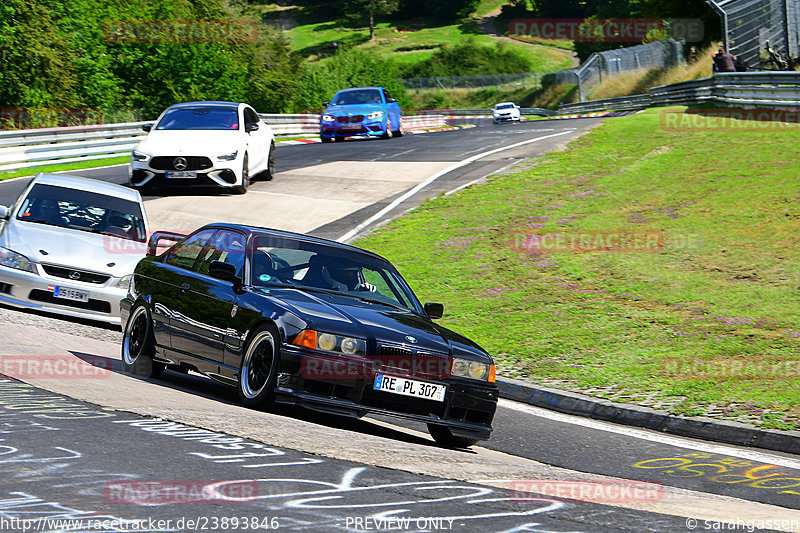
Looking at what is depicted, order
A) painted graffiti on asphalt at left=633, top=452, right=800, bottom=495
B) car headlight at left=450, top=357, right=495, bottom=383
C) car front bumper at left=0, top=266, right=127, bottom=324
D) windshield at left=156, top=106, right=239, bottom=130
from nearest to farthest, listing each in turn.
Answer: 1. painted graffiti on asphalt at left=633, top=452, right=800, bottom=495
2. car headlight at left=450, top=357, right=495, bottom=383
3. car front bumper at left=0, top=266, right=127, bottom=324
4. windshield at left=156, top=106, right=239, bottom=130

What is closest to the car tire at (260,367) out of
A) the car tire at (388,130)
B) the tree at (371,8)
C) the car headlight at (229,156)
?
the car headlight at (229,156)

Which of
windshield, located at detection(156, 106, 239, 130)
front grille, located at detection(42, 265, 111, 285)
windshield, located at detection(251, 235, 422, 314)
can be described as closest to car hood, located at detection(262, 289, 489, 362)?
windshield, located at detection(251, 235, 422, 314)

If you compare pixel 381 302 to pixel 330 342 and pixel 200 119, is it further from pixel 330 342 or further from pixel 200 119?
pixel 200 119

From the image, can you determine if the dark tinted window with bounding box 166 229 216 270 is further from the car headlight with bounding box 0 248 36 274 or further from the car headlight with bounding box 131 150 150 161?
the car headlight with bounding box 131 150 150 161

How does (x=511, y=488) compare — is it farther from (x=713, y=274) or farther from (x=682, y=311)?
(x=713, y=274)

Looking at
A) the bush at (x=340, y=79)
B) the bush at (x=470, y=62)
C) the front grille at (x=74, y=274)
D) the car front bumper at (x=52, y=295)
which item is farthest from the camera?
the bush at (x=470, y=62)

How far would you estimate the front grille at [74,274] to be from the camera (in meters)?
11.6

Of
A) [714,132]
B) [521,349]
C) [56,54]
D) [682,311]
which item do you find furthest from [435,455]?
[56,54]

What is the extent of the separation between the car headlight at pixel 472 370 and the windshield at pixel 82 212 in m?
6.55

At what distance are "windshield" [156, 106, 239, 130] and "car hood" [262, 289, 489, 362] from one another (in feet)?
42.6

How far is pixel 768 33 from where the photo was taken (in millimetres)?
32781

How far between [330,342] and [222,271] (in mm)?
1338

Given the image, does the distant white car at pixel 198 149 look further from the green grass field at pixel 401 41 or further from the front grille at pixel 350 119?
the green grass field at pixel 401 41

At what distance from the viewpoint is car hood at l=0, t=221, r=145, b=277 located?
38.4ft
